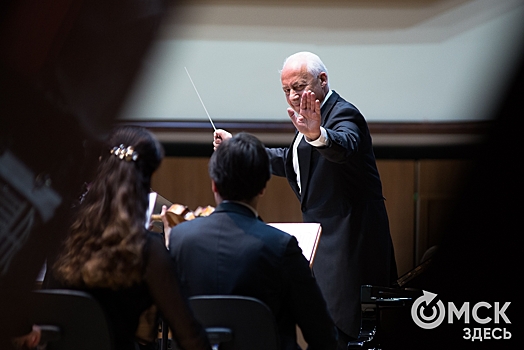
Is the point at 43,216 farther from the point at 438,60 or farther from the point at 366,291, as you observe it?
the point at 438,60

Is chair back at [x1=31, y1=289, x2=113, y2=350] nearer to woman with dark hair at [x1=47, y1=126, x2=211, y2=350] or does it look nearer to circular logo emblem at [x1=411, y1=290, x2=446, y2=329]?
woman with dark hair at [x1=47, y1=126, x2=211, y2=350]

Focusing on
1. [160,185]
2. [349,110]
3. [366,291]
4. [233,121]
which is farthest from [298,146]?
[160,185]

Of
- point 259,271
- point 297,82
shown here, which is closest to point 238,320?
point 259,271

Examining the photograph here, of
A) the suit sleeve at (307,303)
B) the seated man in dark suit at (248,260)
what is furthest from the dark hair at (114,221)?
the suit sleeve at (307,303)

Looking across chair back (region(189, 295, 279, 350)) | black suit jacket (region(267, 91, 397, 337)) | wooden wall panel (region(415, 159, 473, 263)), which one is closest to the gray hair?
black suit jacket (region(267, 91, 397, 337))

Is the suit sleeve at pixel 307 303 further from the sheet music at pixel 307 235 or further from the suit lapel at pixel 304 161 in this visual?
the suit lapel at pixel 304 161

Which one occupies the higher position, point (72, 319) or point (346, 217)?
point (346, 217)

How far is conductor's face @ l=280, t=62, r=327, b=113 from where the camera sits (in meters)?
2.69

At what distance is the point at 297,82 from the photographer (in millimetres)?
2699

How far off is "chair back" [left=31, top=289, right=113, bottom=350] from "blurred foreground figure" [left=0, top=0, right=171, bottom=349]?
1.72 m

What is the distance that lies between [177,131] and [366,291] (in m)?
1.99

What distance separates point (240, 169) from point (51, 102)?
2.29 metres

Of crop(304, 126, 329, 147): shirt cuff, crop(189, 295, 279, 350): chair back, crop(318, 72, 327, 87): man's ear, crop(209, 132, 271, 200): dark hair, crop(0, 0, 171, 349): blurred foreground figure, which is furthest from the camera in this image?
crop(0, 0, 171, 349): blurred foreground figure

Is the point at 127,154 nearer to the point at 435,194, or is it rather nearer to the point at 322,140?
the point at 322,140
